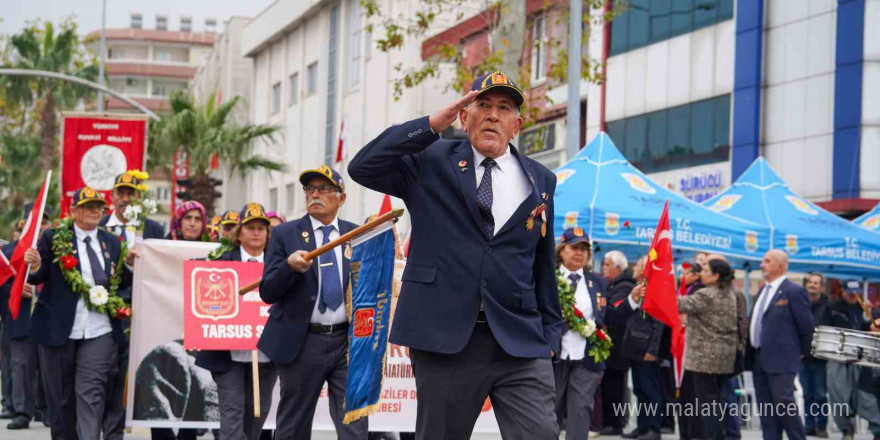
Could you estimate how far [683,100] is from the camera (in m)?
33.8

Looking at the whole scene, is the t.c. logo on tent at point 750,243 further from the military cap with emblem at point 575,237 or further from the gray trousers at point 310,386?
the gray trousers at point 310,386

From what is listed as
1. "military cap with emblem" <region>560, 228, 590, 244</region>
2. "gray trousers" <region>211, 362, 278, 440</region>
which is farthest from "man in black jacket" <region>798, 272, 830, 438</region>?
"gray trousers" <region>211, 362, 278, 440</region>

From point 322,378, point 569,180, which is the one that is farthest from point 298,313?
point 569,180

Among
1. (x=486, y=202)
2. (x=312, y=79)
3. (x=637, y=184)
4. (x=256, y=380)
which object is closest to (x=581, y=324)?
(x=256, y=380)

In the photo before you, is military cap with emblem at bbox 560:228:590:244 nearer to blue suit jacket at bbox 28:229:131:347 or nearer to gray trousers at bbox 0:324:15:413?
blue suit jacket at bbox 28:229:131:347

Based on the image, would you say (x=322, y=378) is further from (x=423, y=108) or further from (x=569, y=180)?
(x=423, y=108)

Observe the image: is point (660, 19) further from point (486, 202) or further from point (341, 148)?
point (486, 202)

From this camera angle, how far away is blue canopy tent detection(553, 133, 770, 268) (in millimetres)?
17031

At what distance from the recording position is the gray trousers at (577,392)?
12414 millimetres

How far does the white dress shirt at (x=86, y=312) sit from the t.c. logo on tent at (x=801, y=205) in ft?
39.6

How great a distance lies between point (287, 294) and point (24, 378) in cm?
719

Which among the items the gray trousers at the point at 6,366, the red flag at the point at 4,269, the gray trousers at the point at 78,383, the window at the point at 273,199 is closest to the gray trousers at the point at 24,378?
the gray trousers at the point at 6,366

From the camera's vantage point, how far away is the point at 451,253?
19.4 ft

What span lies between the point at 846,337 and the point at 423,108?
32.7 m
